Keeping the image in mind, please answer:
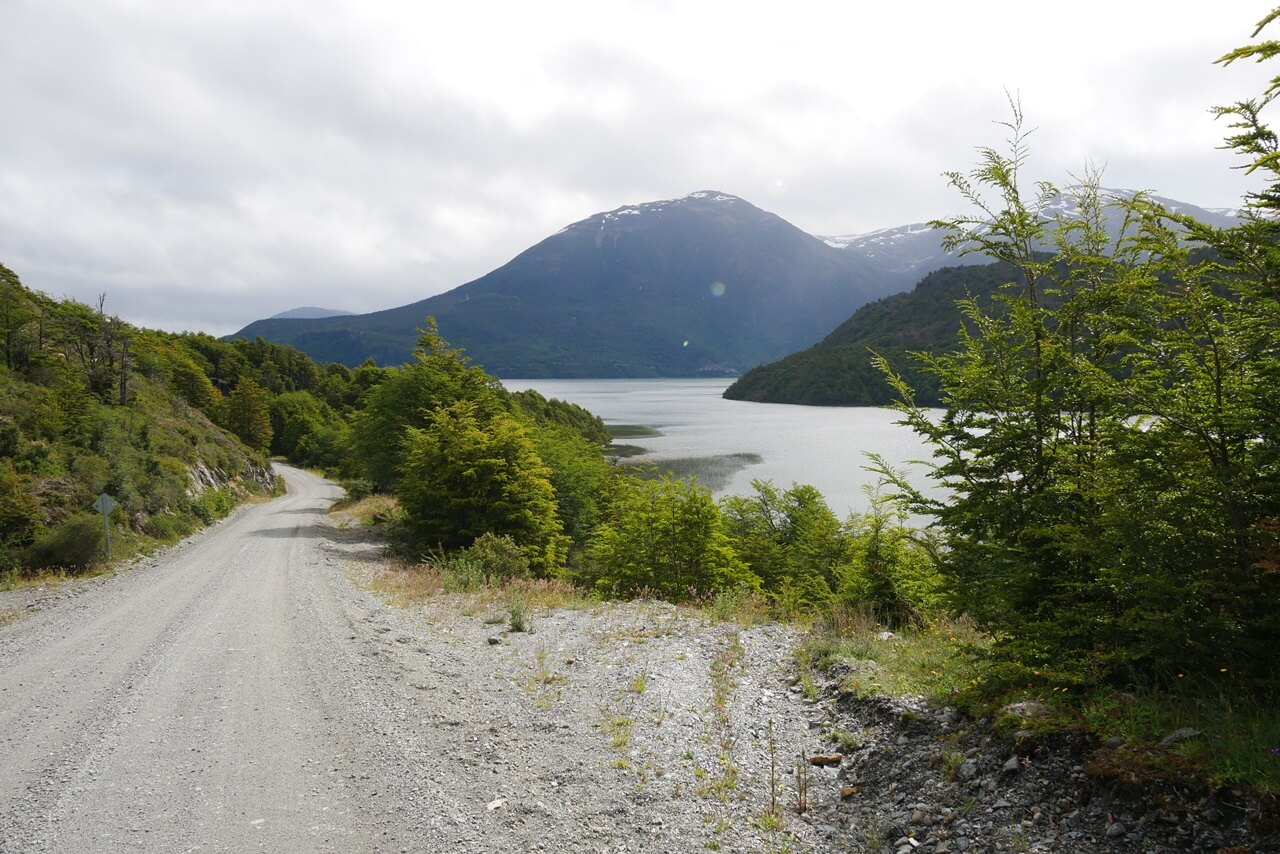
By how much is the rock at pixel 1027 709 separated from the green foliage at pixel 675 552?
13.7 m

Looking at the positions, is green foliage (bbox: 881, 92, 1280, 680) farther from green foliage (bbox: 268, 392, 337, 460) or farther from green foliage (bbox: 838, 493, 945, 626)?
green foliage (bbox: 268, 392, 337, 460)

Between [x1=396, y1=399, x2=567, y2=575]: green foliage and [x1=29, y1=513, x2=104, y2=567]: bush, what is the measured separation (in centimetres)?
881

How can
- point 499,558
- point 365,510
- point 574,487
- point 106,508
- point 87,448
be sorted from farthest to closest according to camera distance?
1. point 365,510
2. point 574,487
3. point 87,448
4. point 106,508
5. point 499,558

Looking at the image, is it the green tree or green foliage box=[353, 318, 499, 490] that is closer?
green foliage box=[353, 318, 499, 490]

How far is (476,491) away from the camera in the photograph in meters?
22.7

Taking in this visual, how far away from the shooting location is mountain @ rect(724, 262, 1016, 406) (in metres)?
143

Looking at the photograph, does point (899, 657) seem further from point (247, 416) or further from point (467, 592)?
point (247, 416)

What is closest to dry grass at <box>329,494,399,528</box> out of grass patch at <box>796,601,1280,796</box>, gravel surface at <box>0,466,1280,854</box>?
gravel surface at <box>0,466,1280,854</box>

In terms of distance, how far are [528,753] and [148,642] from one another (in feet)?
27.2

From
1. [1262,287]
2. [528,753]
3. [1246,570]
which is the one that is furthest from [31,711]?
[1262,287]

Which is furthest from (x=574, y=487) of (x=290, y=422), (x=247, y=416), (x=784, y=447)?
(x=290, y=422)

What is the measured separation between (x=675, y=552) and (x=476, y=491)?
7.28 meters

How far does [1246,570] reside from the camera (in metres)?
5.11

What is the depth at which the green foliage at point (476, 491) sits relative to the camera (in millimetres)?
22672
